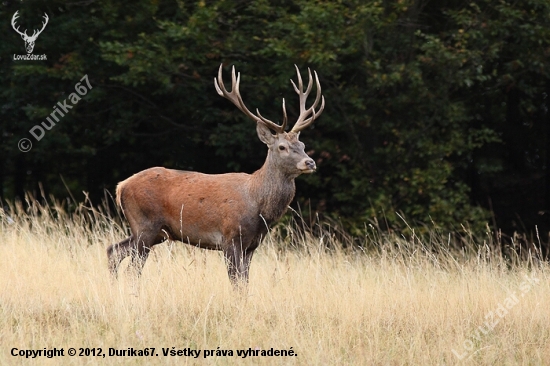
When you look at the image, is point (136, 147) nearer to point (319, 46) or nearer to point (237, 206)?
point (319, 46)

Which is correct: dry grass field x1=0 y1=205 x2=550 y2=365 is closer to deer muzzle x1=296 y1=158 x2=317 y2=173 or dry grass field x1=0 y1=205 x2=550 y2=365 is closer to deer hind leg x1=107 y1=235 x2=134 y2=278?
deer hind leg x1=107 y1=235 x2=134 y2=278

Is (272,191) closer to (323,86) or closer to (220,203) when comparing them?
(220,203)

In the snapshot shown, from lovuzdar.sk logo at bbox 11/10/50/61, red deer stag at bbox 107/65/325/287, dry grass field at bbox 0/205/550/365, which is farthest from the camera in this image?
lovuzdar.sk logo at bbox 11/10/50/61

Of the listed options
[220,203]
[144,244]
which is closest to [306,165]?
[220,203]

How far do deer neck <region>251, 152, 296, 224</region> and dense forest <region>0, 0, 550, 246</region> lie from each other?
4514mm

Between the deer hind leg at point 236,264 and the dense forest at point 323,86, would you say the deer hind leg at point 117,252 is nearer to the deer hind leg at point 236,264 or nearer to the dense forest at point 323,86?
the deer hind leg at point 236,264

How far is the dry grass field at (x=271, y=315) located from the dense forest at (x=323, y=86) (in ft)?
15.1

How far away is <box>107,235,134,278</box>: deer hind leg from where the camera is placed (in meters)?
7.81

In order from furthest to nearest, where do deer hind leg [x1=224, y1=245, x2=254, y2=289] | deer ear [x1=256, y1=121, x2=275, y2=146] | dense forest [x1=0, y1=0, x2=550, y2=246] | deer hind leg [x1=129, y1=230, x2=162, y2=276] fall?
dense forest [x1=0, y1=0, x2=550, y2=246]
deer hind leg [x1=129, y1=230, x2=162, y2=276]
deer ear [x1=256, y1=121, x2=275, y2=146]
deer hind leg [x1=224, y1=245, x2=254, y2=289]

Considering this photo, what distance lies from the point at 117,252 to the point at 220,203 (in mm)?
1021

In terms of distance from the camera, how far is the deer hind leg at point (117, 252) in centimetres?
781

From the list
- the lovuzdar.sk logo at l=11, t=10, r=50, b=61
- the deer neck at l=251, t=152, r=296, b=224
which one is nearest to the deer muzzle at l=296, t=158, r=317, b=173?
the deer neck at l=251, t=152, r=296, b=224

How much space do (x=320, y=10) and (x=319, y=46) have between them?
1.46 feet

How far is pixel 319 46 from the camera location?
39.3 feet
